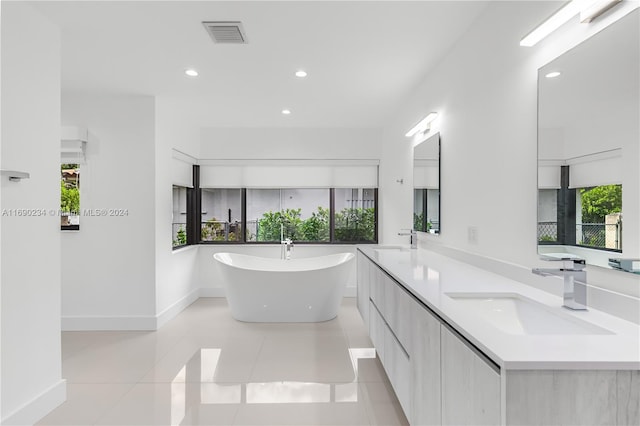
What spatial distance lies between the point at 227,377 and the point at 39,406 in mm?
1160

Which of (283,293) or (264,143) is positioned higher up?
(264,143)

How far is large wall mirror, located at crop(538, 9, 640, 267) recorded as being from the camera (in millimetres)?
1256

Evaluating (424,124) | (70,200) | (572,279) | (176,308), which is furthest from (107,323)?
(572,279)

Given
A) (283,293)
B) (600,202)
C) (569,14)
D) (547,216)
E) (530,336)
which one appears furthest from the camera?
(283,293)

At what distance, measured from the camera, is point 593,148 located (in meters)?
1.39

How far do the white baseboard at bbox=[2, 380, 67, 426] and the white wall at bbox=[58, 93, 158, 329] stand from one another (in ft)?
5.19

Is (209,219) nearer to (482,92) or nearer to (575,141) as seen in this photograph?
(482,92)

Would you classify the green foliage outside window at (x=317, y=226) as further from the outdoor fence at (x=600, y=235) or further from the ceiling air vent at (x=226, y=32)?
the outdoor fence at (x=600, y=235)

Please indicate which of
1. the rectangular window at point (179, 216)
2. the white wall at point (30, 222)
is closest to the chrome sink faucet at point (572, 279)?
the white wall at point (30, 222)

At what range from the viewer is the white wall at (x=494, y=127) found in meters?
1.88

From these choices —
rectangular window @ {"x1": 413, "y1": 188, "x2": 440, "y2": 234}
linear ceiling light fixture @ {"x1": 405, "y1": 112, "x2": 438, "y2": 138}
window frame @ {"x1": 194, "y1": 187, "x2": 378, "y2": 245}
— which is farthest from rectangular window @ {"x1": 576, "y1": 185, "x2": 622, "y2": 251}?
window frame @ {"x1": 194, "y1": 187, "x2": 378, "y2": 245}

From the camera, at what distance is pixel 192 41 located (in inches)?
108

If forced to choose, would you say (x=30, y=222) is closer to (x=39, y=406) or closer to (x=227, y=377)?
(x=39, y=406)

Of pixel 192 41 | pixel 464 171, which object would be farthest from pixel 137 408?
pixel 464 171
